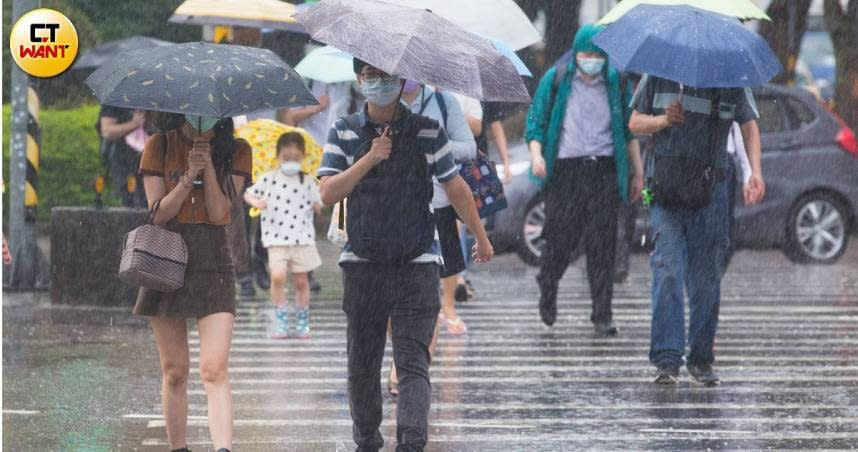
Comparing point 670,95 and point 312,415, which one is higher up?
point 670,95

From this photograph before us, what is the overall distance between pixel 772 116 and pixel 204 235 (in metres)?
11.4

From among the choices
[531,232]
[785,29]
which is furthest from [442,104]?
[785,29]

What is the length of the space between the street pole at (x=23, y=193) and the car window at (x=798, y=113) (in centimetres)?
708

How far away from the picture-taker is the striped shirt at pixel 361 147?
21.5 ft

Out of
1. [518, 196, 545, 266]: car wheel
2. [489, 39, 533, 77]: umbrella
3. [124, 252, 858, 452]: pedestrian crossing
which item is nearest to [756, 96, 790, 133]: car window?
[518, 196, 545, 266]: car wheel

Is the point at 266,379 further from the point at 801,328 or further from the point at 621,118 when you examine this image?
the point at 801,328

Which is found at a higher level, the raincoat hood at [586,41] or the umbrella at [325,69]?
the raincoat hood at [586,41]

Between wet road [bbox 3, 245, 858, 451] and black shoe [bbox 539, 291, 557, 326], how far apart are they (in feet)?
0.31

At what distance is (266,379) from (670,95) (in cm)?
254

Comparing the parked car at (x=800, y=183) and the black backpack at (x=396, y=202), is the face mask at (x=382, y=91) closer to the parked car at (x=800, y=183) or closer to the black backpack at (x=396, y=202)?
the black backpack at (x=396, y=202)

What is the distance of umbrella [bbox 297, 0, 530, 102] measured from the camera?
614 centimetres

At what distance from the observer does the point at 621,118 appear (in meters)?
11.1

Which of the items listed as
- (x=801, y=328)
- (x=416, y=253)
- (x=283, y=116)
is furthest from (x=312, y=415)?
(x=283, y=116)

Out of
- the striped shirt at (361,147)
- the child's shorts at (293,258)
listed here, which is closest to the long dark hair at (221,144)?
the striped shirt at (361,147)
